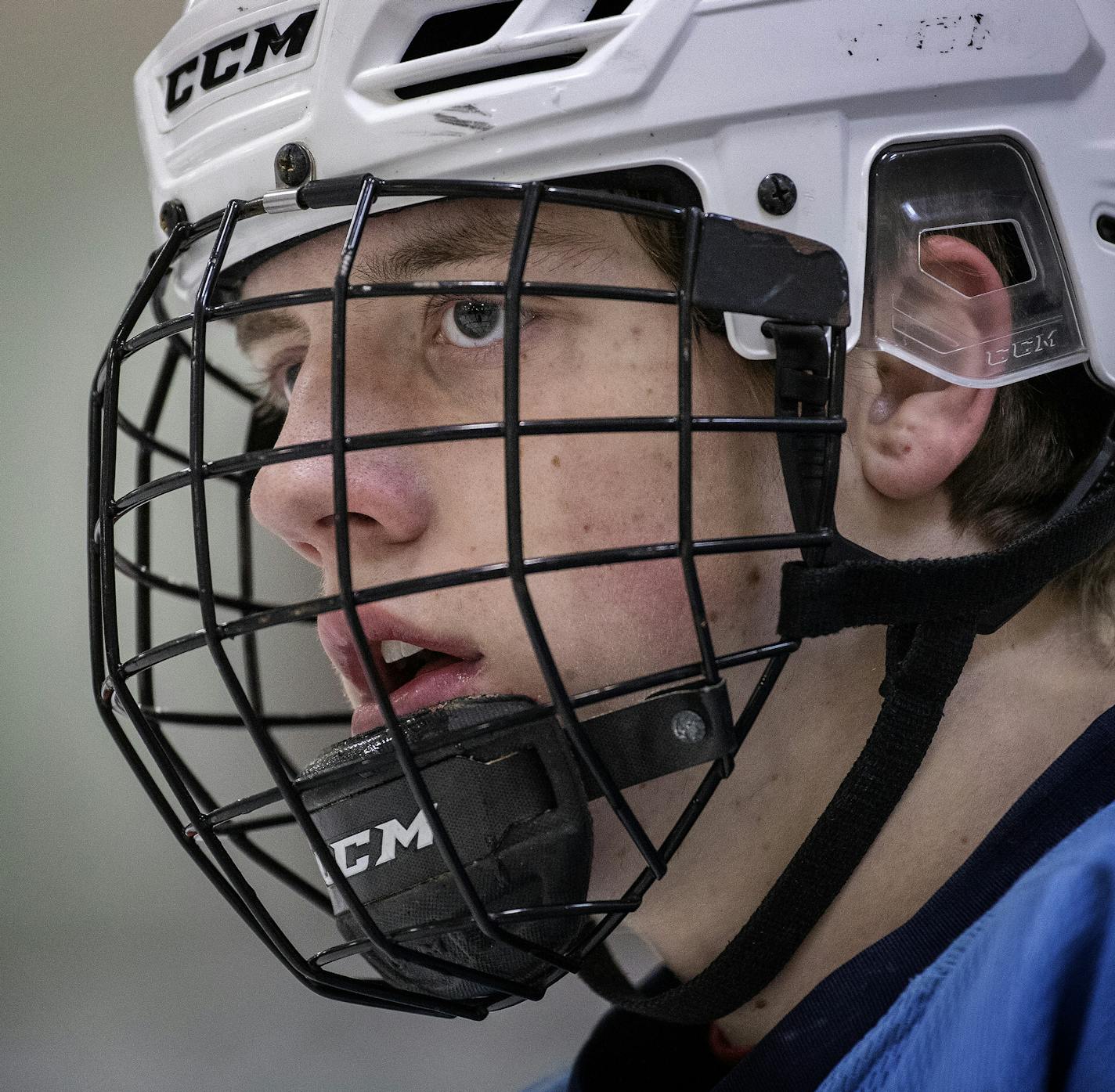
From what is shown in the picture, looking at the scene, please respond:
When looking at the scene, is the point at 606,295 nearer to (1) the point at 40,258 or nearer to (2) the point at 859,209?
(2) the point at 859,209

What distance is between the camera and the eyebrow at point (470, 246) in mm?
813

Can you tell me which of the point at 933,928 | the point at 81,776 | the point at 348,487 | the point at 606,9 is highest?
the point at 606,9

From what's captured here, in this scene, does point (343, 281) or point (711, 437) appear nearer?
point (343, 281)

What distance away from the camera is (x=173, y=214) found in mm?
913

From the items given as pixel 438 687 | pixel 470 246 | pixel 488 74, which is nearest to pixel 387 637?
pixel 438 687

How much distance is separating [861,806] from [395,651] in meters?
0.35

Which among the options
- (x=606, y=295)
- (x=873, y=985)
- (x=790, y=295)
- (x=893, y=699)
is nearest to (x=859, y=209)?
(x=790, y=295)

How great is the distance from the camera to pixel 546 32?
767 millimetres

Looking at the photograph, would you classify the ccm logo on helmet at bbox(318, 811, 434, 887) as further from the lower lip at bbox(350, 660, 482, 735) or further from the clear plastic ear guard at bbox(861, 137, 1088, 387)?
the clear plastic ear guard at bbox(861, 137, 1088, 387)

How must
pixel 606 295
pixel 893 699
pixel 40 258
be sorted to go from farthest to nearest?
1. pixel 40 258
2. pixel 893 699
3. pixel 606 295

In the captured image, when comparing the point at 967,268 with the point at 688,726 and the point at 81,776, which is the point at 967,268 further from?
the point at 81,776

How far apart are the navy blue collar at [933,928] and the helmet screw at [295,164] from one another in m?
0.59

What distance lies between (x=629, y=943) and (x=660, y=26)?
1.15 metres

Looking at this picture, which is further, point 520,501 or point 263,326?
point 263,326
